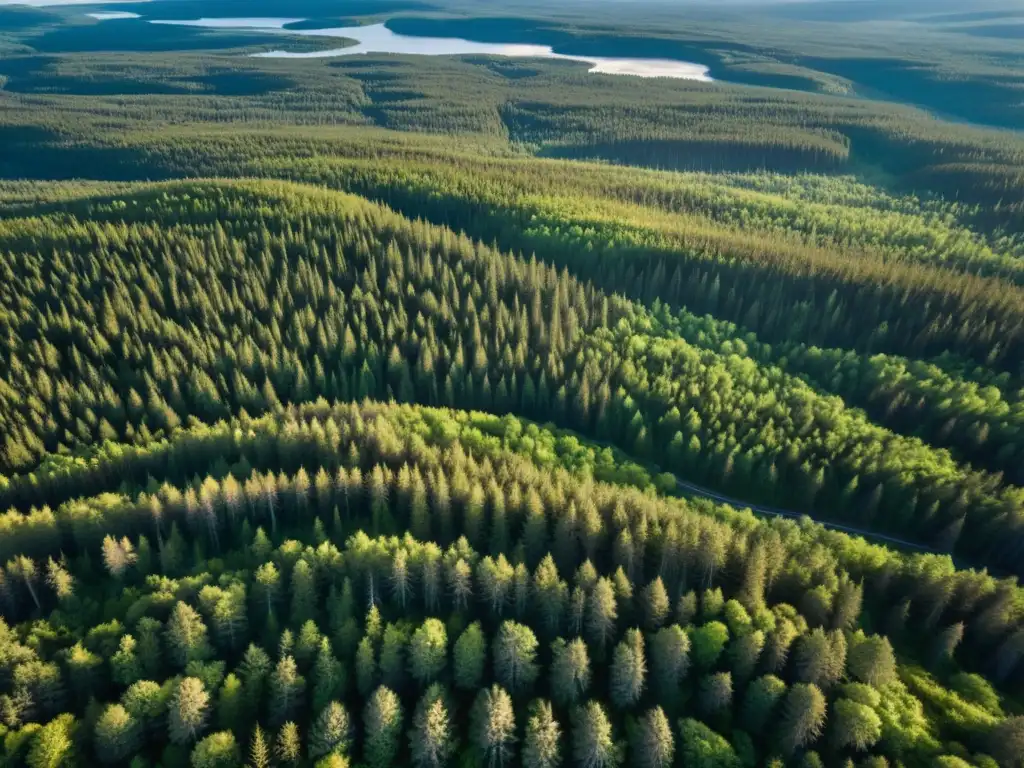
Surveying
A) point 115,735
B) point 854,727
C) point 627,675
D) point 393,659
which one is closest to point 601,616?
point 627,675

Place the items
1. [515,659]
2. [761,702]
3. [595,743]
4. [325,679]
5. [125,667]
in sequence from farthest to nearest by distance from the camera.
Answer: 1. [761,702]
2. [515,659]
3. [125,667]
4. [325,679]
5. [595,743]

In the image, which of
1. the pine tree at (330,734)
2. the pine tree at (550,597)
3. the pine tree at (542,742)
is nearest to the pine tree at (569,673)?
the pine tree at (542,742)

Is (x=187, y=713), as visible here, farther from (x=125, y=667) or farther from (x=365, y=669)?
(x=365, y=669)

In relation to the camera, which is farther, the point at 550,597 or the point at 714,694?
the point at 550,597

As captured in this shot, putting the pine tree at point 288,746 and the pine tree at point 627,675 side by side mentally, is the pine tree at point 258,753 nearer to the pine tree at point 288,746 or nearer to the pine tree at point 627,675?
the pine tree at point 288,746

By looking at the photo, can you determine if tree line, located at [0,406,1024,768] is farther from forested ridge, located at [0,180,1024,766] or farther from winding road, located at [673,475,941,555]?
winding road, located at [673,475,941,555]

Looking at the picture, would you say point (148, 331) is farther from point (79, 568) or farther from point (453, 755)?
point (453, 755)

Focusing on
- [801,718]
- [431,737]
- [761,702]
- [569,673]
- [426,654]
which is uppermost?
[426,654]

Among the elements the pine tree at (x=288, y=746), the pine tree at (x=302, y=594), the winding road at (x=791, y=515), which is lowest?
the winding road at (x=791, y=515)
